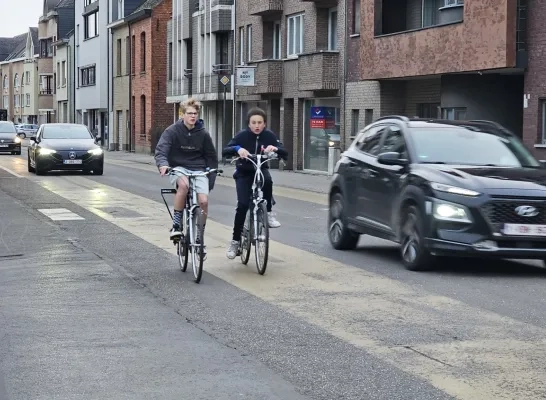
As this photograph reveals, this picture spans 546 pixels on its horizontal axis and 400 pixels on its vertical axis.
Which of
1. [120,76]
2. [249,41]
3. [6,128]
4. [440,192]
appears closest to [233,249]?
[440,192]

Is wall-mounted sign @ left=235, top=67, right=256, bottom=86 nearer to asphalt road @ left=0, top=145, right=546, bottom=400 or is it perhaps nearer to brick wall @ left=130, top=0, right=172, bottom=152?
brick wall @ left=130, top=0, right=172, bottom=152

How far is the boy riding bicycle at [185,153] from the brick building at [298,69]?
25892 mm

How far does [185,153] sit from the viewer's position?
11.5 metres

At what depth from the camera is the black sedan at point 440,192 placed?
11258 mm

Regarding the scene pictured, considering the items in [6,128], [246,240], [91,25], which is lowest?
[246,240]

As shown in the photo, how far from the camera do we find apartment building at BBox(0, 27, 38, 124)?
118 m

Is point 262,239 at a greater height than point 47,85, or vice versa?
point 47,85

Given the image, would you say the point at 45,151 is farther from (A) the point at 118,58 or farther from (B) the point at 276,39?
(A) the point at 118,58

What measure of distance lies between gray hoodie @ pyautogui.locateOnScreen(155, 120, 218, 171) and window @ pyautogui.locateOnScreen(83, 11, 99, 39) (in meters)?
69.3

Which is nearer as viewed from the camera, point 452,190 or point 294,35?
point 452,190

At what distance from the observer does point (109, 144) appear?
7375 cm

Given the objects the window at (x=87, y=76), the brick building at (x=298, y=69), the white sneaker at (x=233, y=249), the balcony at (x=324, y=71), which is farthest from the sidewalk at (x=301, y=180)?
the window at (x=87, y=76)

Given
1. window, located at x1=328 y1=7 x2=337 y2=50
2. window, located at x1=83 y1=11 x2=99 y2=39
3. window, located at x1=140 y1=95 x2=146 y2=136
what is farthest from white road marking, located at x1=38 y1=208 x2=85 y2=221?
window, located at x1=83 y1=11 x2=99 y2=39

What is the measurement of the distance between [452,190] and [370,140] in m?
2.41
